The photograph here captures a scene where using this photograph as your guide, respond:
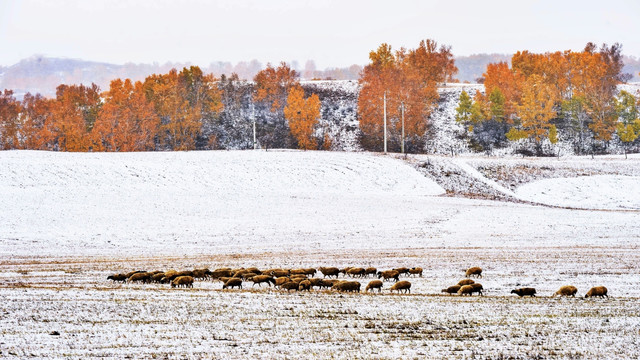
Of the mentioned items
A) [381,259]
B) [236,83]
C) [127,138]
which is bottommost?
[381,259]

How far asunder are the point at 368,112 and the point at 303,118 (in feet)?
34.0

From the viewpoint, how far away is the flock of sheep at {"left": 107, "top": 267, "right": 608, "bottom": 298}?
61.4 feet

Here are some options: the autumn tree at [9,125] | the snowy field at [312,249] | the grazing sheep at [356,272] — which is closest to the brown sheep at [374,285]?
the snowy field at [312,249]

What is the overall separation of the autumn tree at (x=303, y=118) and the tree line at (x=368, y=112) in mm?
169

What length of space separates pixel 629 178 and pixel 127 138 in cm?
7082

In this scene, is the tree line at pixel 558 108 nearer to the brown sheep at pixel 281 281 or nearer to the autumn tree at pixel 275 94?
the autumn tree at pixel 275 94

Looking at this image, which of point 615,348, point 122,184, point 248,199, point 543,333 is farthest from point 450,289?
point 122,184

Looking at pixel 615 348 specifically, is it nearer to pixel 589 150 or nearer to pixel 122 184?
pixel 122 184

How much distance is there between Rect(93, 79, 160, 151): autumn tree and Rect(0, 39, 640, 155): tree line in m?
Answer: 0.17

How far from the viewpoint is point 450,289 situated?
19094 millimetres

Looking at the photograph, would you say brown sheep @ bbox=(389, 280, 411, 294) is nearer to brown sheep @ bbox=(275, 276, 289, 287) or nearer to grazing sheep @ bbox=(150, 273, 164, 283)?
brown sheep @ bbox=(275, 276, 289, 287)

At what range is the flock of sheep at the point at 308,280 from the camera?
61.4 ft

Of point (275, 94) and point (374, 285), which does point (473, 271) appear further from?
point (275, 94)

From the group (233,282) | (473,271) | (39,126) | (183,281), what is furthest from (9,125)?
(473,271)
